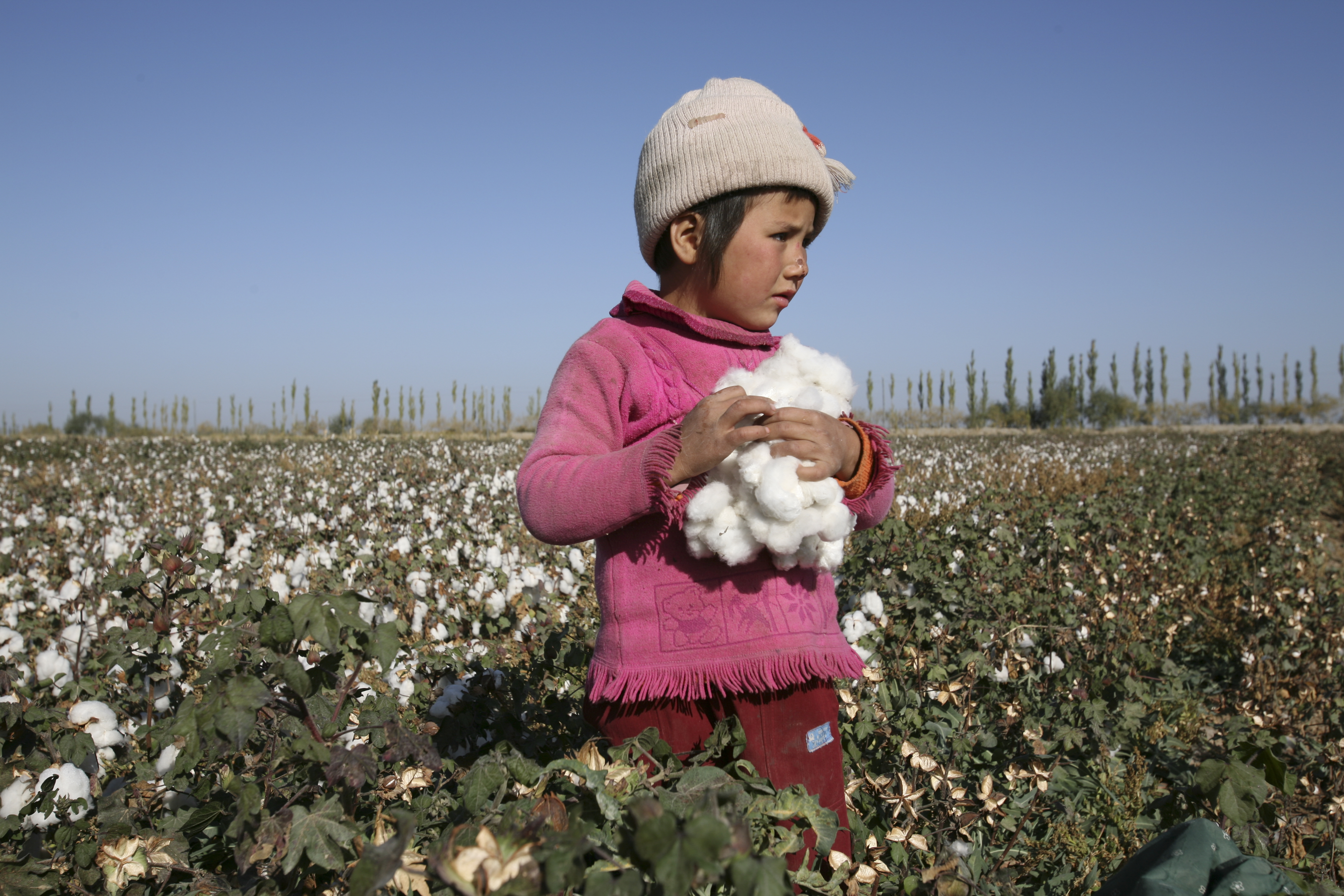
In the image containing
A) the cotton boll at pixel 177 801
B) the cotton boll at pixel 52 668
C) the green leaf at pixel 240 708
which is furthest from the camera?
the cotton boll at pixel 52 668

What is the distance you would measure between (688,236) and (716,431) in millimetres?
555

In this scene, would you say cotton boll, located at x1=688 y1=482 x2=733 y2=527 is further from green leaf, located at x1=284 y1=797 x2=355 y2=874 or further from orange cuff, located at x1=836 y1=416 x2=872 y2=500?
green leaf, located at x1=284 y1=797 x2=355 y2=874

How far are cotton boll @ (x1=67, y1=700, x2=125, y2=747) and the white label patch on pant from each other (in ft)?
4.33

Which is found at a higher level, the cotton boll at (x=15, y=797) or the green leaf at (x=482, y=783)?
the green leaf at (x=482, y=783)

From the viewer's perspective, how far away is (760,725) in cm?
148

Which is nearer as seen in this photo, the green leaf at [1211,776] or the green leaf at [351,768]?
the green leaf at [351,768]

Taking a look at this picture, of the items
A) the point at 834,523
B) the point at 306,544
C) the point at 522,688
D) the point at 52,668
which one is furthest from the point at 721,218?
the point at 306,544

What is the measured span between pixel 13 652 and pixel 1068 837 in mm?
3496

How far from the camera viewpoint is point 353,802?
40.9 inches

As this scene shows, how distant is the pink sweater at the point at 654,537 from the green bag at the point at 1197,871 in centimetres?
54

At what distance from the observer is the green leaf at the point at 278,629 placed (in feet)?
3.13

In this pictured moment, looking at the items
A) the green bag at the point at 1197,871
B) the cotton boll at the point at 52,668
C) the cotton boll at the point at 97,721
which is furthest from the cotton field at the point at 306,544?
the green bag at the point at 1197,871

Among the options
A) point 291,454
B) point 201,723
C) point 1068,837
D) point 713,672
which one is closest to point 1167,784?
point 1068,837

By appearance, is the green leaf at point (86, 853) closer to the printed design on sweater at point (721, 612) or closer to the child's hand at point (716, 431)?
the printed design on sweater at point (721, 612)
